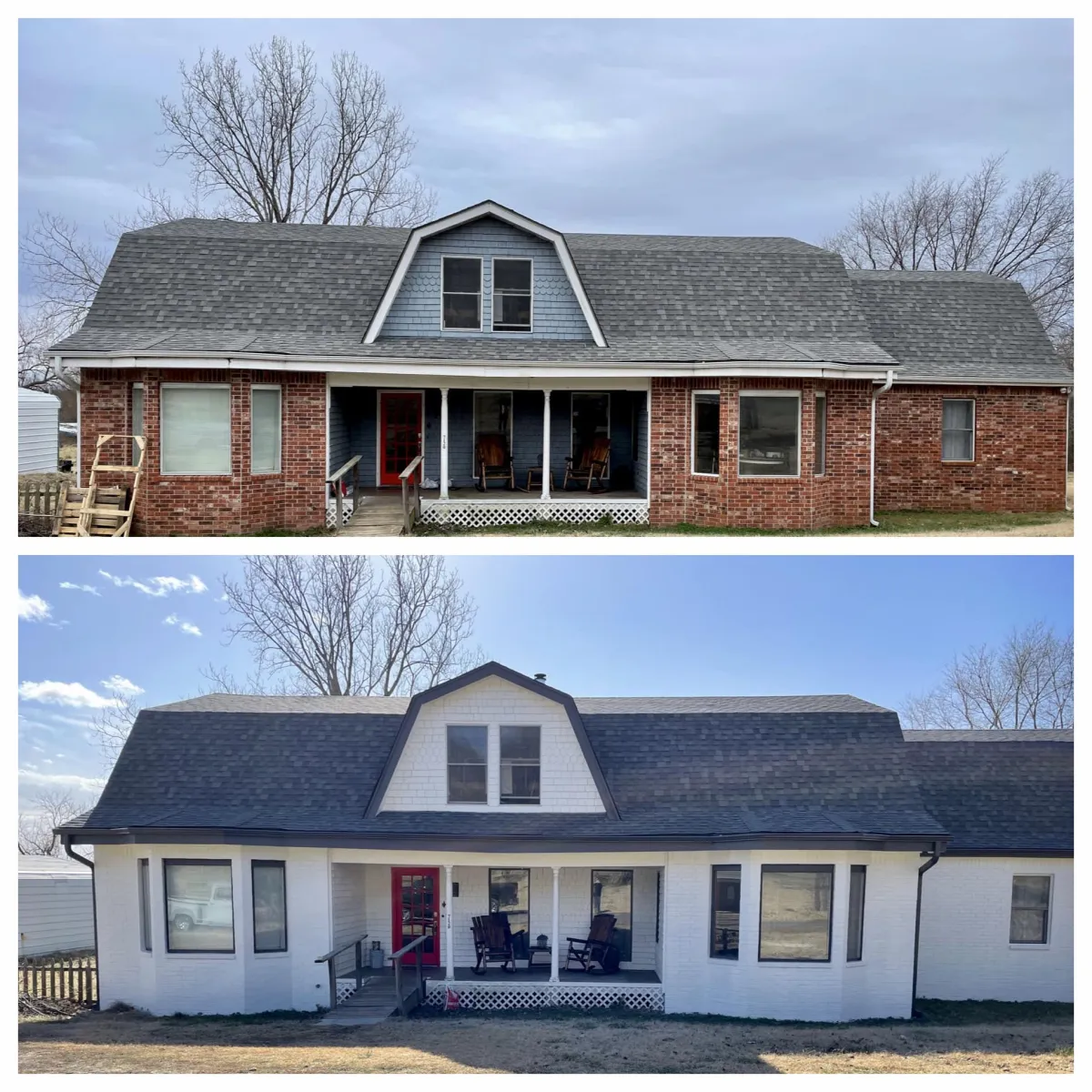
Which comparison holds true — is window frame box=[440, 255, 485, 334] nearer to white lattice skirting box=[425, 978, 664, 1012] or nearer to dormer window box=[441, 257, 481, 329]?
dormer window box=[441, 257, 481, 329]

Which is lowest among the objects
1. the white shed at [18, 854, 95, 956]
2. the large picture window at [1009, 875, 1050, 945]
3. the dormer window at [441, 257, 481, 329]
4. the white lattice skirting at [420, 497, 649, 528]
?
the white shed at [18, 854, 95, 956]

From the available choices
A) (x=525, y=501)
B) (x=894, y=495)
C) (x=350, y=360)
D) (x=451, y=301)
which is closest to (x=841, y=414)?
(x=894, y=495)

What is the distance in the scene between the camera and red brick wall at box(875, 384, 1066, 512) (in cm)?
1972

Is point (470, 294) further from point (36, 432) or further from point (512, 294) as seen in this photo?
point (36, 432)

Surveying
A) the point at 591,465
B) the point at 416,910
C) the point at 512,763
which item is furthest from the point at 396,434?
the point at 416,910

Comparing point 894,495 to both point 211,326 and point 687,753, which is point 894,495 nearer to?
point 687,753

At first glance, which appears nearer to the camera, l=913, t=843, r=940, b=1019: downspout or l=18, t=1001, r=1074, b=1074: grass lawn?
l=18, t=1001, r=1074, b=1074: grass lawn

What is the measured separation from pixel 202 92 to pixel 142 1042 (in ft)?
82.5

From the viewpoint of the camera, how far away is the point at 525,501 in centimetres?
1770

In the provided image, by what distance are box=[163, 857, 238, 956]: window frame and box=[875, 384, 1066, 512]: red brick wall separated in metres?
12.2

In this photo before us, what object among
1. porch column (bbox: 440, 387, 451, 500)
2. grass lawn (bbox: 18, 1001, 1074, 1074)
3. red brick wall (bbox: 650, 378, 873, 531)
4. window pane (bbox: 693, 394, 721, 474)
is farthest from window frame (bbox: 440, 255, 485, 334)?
grass lawn (bbox: 18, 1001, 1074, 1074)

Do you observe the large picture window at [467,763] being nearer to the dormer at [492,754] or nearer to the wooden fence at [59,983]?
the dormer at [492,754]

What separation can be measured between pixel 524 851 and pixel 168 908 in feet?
14.9

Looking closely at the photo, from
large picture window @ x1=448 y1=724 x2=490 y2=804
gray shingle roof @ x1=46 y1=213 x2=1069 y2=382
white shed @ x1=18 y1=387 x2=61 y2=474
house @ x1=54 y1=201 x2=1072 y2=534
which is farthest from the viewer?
white shed @ x1=18 y1=387 x2=61 y2=474
